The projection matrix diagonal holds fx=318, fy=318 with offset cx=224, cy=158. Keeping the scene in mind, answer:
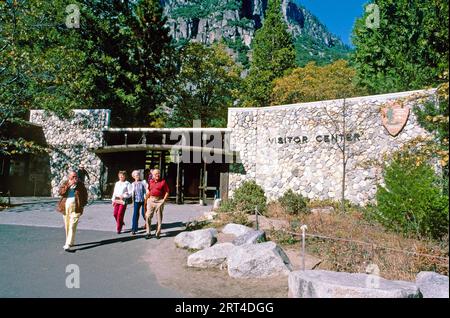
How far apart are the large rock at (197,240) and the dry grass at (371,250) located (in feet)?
5.62

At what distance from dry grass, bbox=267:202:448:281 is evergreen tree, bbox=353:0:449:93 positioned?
28.9 ft

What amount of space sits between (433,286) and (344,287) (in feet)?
5.22

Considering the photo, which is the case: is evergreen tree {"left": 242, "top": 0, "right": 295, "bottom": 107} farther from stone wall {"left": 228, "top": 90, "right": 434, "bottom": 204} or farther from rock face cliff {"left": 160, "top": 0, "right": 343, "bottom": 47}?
rock face cliff {"left": 160, "top": 0, "right": 343, "bottom": 47}

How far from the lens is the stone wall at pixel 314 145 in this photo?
46.1ft

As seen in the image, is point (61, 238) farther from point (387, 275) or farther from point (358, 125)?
point (358, 125)

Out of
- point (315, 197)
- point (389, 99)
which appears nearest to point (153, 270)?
point (315, 197)

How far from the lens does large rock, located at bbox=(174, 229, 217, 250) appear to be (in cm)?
777

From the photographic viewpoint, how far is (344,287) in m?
4.10

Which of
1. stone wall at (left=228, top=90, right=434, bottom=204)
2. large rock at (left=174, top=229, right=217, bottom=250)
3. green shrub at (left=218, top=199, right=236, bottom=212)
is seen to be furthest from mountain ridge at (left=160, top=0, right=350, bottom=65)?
large rock at (left=174, top=229, right=217, bottom=250)

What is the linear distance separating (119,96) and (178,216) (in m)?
15.1

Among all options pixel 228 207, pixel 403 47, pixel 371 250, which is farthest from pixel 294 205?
pixel 403 47

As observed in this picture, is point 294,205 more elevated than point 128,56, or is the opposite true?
point 128,56

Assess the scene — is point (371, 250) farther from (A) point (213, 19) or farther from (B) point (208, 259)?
(A) point (213, 19)
